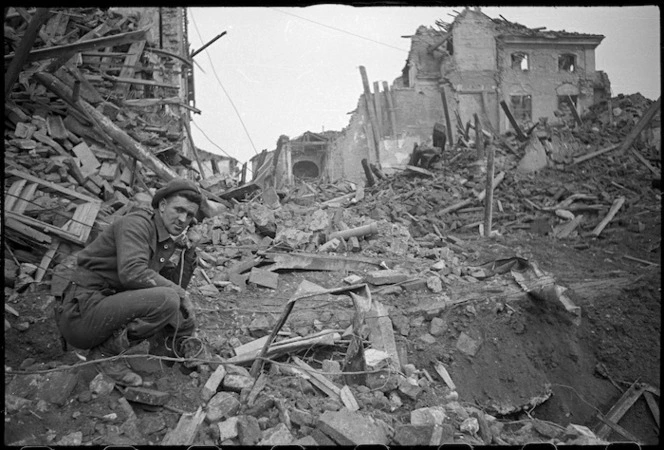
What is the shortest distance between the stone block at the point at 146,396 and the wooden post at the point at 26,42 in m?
3.44

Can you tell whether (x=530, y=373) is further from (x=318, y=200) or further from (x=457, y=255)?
(x=318, y=200)

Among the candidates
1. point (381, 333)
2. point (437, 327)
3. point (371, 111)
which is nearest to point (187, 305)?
point (381, 333)

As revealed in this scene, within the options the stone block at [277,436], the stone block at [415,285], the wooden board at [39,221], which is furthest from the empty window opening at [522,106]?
the stone block at [277,436]

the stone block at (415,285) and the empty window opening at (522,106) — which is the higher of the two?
the empty window opening at (522,106)

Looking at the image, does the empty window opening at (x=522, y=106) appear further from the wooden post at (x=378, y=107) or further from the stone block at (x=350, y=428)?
the stone block at (x=350, y=428)

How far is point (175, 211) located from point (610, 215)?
1041 cm

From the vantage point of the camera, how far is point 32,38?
150 inches

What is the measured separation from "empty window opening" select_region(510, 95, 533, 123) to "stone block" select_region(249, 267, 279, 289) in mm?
22986

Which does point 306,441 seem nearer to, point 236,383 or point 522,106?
point 236,383

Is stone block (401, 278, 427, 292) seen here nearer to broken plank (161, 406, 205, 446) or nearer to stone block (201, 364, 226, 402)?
stone block (201, 364, 226, 402)

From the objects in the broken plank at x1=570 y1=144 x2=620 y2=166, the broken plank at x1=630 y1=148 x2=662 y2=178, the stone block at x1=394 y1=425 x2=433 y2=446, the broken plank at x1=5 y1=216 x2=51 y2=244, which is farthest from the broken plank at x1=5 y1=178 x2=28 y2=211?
the broken plank at x1=630 y1=148 x2=662 y2=178

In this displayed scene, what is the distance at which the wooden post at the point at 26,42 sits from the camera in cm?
359

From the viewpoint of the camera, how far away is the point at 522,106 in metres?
24.0

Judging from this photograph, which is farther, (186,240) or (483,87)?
(483,87)
